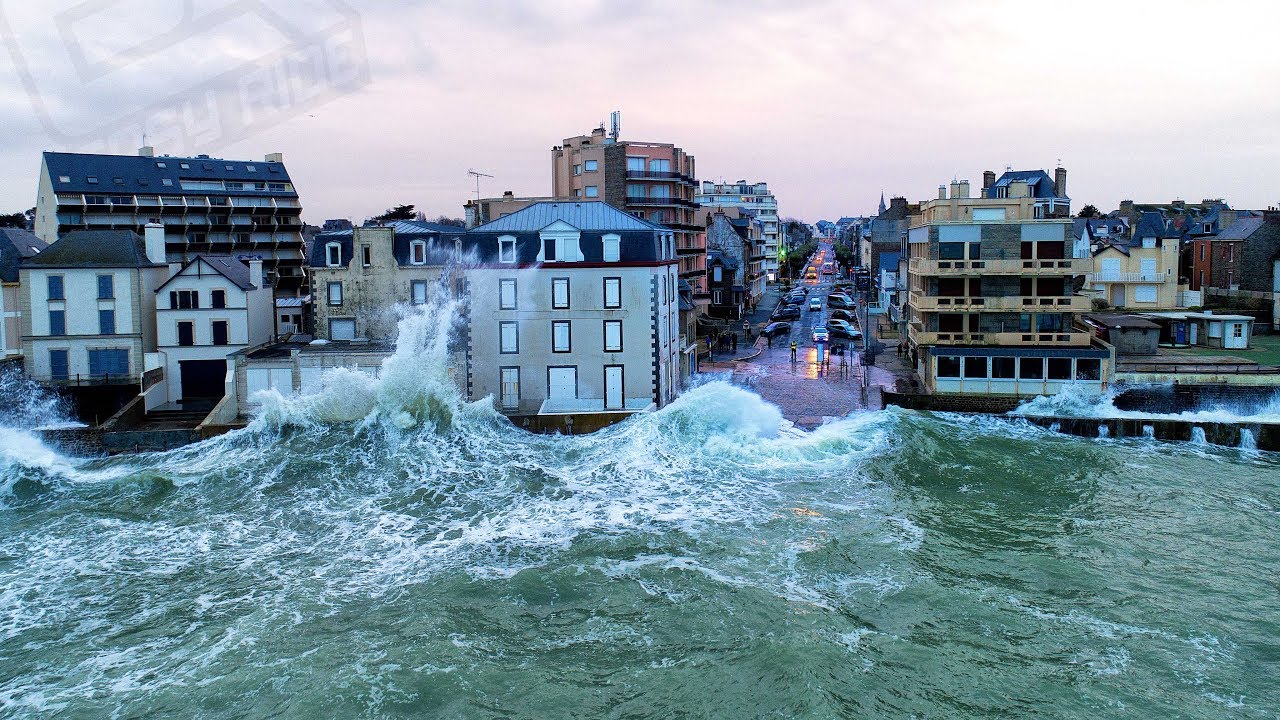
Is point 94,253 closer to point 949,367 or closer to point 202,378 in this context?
point 202,378

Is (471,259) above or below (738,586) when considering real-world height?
above

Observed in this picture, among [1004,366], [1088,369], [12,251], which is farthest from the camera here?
[12,251]

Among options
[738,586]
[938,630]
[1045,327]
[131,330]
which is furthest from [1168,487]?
[131,330]

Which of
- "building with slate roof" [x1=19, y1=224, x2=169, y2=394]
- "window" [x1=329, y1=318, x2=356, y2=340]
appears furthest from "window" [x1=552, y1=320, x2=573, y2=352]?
"building with slate roof" [x1=19, y1=224, x2=169, y2=394]

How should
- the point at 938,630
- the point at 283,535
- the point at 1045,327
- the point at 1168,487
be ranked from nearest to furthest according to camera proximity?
1. the point at 938,630
2. the point at 283,535
3. the point at 1168,487
4. the point at 1045,327

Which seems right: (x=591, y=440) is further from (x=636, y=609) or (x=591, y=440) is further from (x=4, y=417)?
(x=4, y=417)

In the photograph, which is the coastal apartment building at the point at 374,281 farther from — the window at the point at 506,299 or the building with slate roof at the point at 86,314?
the building with slate roof at the point at 86,314

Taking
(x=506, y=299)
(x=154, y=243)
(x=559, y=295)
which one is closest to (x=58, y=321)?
(x=154, y=243)
